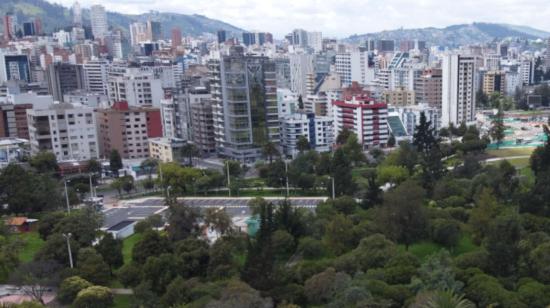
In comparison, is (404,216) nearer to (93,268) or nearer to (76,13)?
(93,268)

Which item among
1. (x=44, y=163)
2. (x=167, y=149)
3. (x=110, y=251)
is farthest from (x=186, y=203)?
(x=44, y=163)

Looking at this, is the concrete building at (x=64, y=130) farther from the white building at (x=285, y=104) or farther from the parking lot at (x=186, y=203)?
the white building at (x=285, y=104)

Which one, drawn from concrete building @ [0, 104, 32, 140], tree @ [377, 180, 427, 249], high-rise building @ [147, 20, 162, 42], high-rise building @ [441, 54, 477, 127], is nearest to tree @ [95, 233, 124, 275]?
tree @ [377, 180, 427, 249]

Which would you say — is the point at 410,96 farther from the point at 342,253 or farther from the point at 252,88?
the point at 342,253

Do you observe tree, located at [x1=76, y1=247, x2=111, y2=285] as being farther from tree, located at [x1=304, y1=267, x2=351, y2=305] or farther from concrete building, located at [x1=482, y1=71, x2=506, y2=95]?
concrete building, located at [x1=482, y1=71, x2=506, y2=95]

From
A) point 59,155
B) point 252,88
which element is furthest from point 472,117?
point 59,155

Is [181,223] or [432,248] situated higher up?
[181,223]

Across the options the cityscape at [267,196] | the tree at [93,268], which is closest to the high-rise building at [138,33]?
the cityscape at [267,196]
